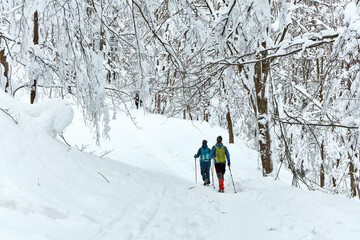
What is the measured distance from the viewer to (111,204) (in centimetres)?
396

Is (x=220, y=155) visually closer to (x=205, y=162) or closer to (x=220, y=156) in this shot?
(x=220, y=156)

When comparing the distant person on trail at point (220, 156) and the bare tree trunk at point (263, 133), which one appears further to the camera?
the distant person on trail at point (220, 156)

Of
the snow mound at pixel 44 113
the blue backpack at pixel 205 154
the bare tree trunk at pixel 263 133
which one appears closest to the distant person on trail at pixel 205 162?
the blue backpack at pixel 205 154

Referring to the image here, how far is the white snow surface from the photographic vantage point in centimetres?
298

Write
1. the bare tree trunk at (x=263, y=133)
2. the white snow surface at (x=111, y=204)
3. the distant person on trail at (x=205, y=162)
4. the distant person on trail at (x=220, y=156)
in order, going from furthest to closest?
1. the distant person on trail at (x=205, y=162)
2. the distant person on trail at (x=220, y=156)
3. the bare tree trunk at (x=263, y=133)
4. the white snow surface at (x=111, y=204)

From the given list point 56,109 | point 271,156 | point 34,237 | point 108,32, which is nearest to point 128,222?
point 34,237

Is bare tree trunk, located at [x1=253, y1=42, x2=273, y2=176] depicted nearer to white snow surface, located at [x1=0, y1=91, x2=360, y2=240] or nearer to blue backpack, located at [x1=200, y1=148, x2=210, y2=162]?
white snow surface, located at [x1=0, y1=91, x2=360, y2=240]

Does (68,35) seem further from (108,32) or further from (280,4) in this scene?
(280,4)

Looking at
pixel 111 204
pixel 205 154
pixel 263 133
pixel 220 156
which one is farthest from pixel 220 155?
pixel 111 204

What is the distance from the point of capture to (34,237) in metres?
2.48

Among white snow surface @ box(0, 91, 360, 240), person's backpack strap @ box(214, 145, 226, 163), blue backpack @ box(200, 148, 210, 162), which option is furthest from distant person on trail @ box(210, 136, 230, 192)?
white snow surface @ box(0, 91, 360, 240)

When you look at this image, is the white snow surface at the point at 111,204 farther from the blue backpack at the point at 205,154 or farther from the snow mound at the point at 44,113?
the blue backpack at the point at 205,154

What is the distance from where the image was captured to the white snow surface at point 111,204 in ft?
9.77

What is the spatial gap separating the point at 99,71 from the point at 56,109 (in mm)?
970
